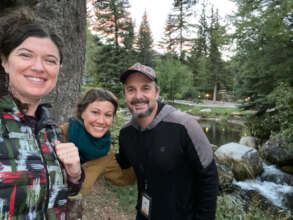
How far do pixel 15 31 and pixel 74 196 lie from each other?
1.19 m

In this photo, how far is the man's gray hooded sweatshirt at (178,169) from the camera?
6.05ft

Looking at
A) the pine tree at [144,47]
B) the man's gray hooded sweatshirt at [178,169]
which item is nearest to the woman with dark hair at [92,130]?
the man's gray hooded sweatshirt at [178,169]

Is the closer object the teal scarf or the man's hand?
the man's hand

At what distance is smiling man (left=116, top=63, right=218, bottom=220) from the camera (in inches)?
72.6

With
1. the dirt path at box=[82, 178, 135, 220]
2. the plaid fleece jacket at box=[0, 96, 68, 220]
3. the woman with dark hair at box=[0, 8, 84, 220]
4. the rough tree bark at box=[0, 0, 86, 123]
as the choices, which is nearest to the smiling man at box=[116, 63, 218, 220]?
the woman with dark hair at box=[0, 8, 84, 220]

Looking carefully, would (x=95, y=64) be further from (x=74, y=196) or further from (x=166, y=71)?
(x=74, y=196)

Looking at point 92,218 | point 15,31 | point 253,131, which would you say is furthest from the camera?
point 253,131

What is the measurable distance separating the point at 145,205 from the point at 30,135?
4.53 feet

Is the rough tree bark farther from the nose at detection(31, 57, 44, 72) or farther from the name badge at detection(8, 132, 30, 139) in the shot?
the name badge at detection(8, 132, 30, 139)

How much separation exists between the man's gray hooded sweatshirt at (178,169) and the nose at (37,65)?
111 cm

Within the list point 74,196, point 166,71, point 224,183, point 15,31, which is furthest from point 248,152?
point 166,71

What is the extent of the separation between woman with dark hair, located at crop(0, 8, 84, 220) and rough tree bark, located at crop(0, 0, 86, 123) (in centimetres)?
152

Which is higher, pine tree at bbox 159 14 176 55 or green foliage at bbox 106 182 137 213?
pine tree at bbox 159 14 176 55

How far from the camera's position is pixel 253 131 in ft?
44.6
